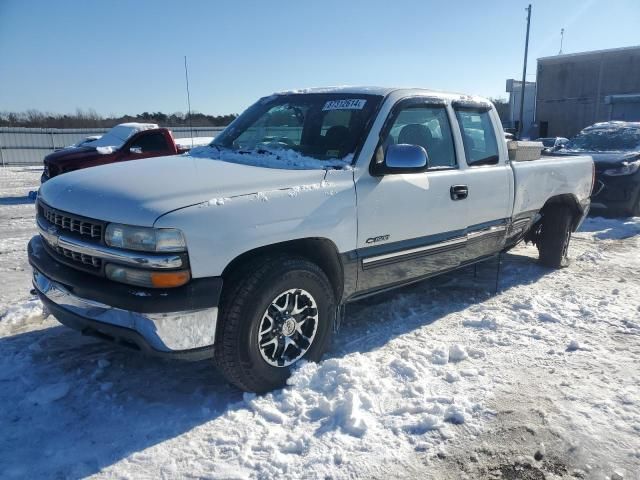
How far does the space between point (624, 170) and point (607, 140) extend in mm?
1757

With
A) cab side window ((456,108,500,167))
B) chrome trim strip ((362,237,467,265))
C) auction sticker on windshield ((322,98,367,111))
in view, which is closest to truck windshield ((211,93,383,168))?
auction sticker on windshield ((322,98,367,111))

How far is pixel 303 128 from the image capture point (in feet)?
13.3

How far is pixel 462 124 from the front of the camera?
4398 millimetres

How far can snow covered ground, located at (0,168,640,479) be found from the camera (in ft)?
8.63

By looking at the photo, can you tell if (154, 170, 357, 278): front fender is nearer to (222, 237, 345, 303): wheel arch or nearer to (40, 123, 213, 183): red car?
(222, 237, 345, 303): wheel arch

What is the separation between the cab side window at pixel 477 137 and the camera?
14.4 feet

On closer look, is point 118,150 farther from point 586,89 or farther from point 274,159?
point 586,89

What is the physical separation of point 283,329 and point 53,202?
160 centimetres

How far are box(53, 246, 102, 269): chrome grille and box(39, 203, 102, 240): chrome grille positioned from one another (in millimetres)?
120

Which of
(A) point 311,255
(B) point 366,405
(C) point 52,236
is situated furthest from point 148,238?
(B) point 366,405

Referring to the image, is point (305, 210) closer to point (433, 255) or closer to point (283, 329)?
point (283, 329)

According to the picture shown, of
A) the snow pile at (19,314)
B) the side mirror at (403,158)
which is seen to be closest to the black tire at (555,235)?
the side mirror at (403,158)

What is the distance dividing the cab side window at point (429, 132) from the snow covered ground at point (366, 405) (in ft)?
4.59

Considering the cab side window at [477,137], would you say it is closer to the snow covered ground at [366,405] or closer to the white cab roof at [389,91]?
the white cab roof at [389,91]
